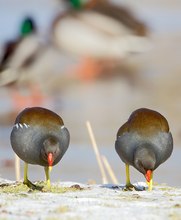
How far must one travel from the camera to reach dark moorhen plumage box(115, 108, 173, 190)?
793 cm

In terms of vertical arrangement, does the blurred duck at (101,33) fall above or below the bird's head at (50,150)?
above

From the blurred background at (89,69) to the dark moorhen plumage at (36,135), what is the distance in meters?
2.07

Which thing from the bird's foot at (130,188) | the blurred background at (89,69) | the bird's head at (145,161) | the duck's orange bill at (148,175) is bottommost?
the bird's foot at (130,188)

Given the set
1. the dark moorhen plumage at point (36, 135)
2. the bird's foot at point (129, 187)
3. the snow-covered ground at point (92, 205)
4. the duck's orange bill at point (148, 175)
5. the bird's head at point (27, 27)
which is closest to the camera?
the snow-covered ground at point (92, 205)

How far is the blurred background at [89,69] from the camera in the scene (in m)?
11.3

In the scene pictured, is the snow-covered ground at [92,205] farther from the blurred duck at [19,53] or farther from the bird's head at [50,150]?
the blurred duck at [19,53]

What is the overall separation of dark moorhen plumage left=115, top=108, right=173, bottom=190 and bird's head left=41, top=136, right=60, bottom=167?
1.74 ft

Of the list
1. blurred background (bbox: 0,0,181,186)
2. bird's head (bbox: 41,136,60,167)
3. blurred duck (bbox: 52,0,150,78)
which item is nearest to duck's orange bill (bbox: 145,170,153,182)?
bird's head (bbox: 41,136,60,167)

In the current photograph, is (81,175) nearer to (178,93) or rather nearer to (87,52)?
(178,93)

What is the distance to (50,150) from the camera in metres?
8.02

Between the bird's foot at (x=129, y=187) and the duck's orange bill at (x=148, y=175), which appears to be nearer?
the duck's orange bill at (x=148, y=175)

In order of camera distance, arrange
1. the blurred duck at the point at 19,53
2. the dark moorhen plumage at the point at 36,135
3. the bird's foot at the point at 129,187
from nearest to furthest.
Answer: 1. the bird's foot at the point at 129,187
2. the dark moorhen plumage at the point at 36,135
3. the blurred duck at the point at 19,53

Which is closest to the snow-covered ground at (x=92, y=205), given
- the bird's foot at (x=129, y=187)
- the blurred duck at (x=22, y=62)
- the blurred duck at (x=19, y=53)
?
the bird's foot at (x=129, y=187)

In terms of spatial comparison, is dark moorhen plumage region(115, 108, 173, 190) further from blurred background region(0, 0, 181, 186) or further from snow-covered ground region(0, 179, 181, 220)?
blurred background region(0, 0, 181, 186)
